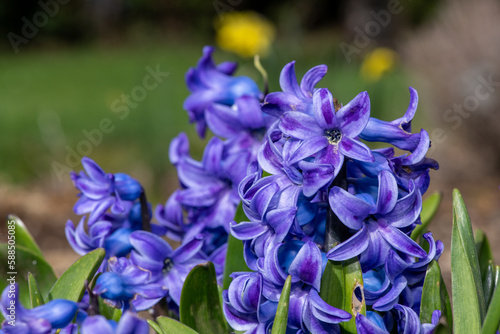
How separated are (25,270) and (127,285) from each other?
21 centimetres

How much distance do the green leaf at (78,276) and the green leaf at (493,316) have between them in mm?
426

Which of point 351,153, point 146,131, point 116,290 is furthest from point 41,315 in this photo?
point 146,131

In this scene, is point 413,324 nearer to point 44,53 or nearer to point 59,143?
point 59,143

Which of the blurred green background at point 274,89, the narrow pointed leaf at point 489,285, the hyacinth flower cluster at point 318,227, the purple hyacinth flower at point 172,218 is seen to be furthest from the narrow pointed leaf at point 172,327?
the blurred green background at point 274,89

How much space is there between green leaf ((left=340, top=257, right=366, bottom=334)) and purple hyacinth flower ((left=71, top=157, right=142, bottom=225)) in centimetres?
34

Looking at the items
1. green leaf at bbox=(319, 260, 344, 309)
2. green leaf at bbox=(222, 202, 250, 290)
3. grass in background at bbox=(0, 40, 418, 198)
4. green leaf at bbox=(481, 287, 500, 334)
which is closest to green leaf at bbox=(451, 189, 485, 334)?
green leaf at bbox=(481, 287, 500, 334)

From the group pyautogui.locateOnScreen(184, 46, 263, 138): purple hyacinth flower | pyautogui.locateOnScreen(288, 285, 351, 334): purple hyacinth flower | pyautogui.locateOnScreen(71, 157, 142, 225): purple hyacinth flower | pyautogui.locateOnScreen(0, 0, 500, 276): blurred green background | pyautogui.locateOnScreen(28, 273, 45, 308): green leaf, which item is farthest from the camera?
pyautogui.locateOnScreen(0, 0, 500, 276): blurred green background

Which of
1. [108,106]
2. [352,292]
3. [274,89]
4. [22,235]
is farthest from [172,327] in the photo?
[108,106]

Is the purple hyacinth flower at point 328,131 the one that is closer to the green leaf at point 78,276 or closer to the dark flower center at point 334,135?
the dark flower center at point 334,135

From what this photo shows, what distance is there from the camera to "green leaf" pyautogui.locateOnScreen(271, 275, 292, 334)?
562 mm

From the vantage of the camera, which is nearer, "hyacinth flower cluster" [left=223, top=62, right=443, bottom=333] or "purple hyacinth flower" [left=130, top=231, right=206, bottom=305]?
"hyacinth flower cluster" [left=223, top=62, right=443, bottom=333]

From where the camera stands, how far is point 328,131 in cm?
63

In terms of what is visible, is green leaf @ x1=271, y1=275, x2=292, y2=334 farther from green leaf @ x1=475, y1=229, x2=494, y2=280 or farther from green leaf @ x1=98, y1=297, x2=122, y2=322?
green leaf @ x1=475, y1=229, x2=494, y2=280

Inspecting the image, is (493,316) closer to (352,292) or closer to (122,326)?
(352,292)
